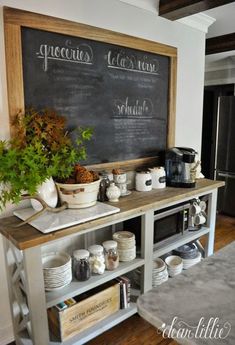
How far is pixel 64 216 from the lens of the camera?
1.47m

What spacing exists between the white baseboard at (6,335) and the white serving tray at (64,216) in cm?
75

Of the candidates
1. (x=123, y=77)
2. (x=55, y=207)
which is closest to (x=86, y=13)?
(x=123, y=77)

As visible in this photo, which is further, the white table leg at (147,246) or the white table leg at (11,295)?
the white table leg at (147,246)

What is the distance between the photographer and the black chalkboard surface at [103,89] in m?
1.59

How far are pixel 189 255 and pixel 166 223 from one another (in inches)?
20.2

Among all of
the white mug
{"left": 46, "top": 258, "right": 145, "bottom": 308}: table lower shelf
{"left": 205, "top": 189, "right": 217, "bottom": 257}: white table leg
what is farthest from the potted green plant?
{"left": 205, "top": 189, "right": 217, "bottom": 257}: white table leg

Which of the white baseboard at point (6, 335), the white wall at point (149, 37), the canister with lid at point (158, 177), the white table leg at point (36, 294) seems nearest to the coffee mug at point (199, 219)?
the canister with lid at point (158, 177)

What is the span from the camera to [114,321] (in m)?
1.71

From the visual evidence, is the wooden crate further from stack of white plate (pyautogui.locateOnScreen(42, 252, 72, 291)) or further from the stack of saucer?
the stack of saucer

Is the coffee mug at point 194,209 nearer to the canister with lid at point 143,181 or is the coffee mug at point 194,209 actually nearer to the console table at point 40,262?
the console table at point 40,262

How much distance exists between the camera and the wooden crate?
4.99 ft

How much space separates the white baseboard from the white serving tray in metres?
0.75

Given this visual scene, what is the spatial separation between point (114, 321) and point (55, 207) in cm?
82

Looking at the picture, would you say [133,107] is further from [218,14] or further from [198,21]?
[218,14]
